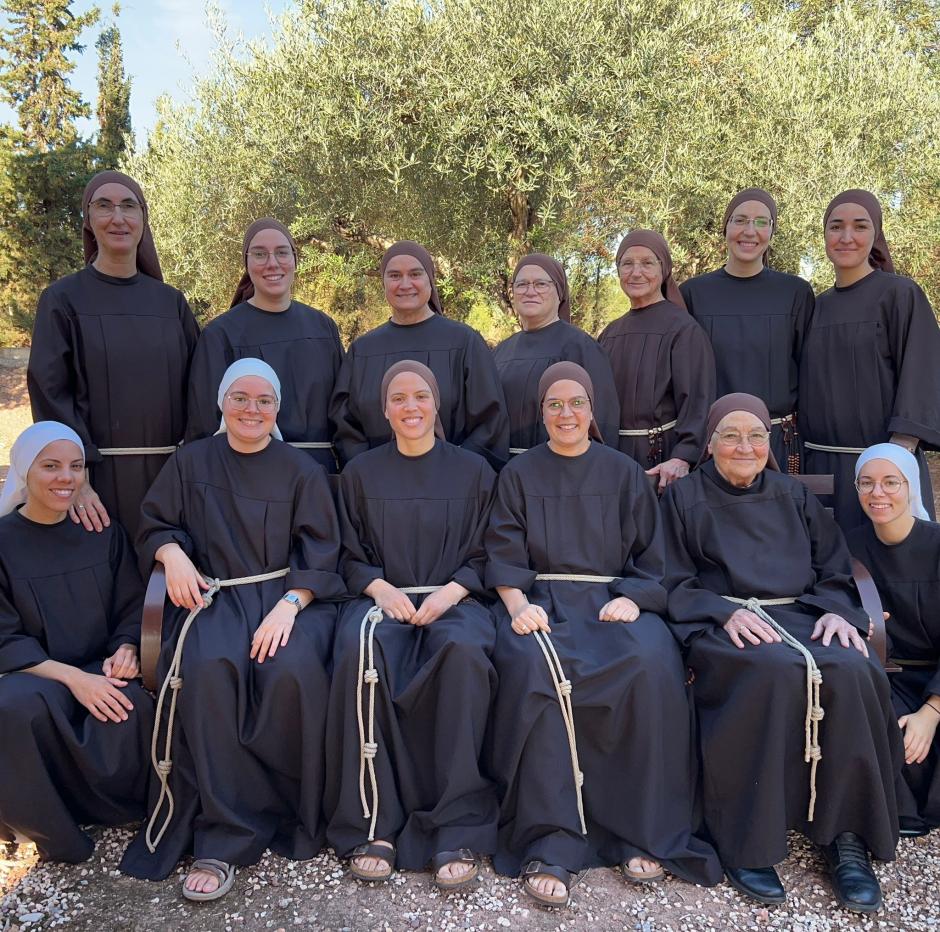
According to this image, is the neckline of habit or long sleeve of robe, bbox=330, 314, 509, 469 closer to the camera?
the neckline of habit

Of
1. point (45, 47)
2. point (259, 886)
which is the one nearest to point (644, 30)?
point (259, 886)

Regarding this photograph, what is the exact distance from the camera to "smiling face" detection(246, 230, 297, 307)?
4609 millimetres

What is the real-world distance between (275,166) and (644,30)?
16.7 feet

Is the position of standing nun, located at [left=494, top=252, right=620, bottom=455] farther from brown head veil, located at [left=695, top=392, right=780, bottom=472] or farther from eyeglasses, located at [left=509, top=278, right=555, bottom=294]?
brown head veil, located at [left=695, top=392, right=780, bottom=472]

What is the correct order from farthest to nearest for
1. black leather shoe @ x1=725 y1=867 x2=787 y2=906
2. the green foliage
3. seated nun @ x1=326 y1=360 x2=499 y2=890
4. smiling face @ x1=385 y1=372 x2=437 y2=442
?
the green foliage, smiling face @ x1=385 y1=372 x2=437 y2=442, seated nun @ x1=326 y1=360 x2=499 y2=890, black leather shoe @ x1=725 y1=867 x2=787 y2=906

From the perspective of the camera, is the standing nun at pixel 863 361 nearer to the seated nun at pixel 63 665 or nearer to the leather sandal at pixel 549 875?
the leather sandal at pixel 549 875

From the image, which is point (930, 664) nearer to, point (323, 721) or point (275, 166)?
point (323, 721)

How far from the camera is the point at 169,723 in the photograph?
3465 millimetres

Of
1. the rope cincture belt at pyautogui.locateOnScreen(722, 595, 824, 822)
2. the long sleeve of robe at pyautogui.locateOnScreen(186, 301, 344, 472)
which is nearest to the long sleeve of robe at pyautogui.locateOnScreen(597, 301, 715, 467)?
the rope cincture belt at pyautogui.locateOnScreen(722, 595, 824, 822)

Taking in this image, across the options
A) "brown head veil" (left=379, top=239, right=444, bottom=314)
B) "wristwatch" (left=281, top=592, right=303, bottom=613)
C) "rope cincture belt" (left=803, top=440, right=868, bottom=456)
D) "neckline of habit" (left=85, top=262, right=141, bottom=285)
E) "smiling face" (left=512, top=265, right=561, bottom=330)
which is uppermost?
"brown head veil" (left=379, top=239, right=444, bottom=314)

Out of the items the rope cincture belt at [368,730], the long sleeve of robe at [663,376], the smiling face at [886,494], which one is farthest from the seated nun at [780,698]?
the rope cincture belt at [368,730]

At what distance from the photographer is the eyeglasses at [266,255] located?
15.2ft

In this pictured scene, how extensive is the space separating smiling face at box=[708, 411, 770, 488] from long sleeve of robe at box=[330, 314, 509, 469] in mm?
1260

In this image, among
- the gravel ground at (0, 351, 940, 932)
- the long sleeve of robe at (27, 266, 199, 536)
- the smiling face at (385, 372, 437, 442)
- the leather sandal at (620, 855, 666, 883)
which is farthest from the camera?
the long sleeve of robe at (27, 266, 199, 536)
